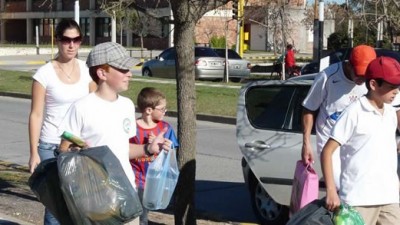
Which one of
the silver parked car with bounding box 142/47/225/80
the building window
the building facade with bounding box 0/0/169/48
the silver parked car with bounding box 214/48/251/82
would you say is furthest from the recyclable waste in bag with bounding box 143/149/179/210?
the building window

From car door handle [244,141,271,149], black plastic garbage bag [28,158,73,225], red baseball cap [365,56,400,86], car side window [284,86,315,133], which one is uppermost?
red baseball cap [365,56,400,86]

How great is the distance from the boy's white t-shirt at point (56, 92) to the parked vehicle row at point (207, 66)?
24.0 m

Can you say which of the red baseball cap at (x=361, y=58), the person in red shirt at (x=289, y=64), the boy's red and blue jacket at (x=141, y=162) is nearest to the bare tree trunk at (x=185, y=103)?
the boy's red and blue jacket at (x=141, y=162)

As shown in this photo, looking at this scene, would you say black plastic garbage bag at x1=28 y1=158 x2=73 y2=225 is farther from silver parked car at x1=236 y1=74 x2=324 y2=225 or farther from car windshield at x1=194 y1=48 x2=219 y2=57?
car windshield at x1=194 y1=48 x2=219 y2=57

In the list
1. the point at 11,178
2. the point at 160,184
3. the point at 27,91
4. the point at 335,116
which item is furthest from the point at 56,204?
the point at 27,91

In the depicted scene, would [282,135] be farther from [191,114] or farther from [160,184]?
[160,184]

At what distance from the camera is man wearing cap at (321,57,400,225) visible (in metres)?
4.61

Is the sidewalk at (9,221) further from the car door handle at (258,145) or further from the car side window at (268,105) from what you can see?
the car side window at (268,105)

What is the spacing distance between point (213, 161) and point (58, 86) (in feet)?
22.0

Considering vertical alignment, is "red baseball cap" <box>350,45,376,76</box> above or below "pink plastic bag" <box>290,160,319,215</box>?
above

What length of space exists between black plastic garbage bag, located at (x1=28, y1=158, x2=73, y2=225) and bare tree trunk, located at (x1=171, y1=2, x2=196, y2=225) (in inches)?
72.5

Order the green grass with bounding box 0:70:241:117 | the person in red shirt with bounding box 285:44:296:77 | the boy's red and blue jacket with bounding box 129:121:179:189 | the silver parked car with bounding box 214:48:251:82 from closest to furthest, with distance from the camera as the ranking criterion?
1. the boy's red and blue jacket with bounding box 129:121:179:189
2. the green grass with bounding box 0:70:241:117
3. the person in red shirt with bounding box 285:44:296:77
4. the silver parked car with bounding box 214:48:251:82

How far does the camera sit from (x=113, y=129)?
15.5 ft

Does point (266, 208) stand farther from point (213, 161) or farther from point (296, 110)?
point (213, 161)
